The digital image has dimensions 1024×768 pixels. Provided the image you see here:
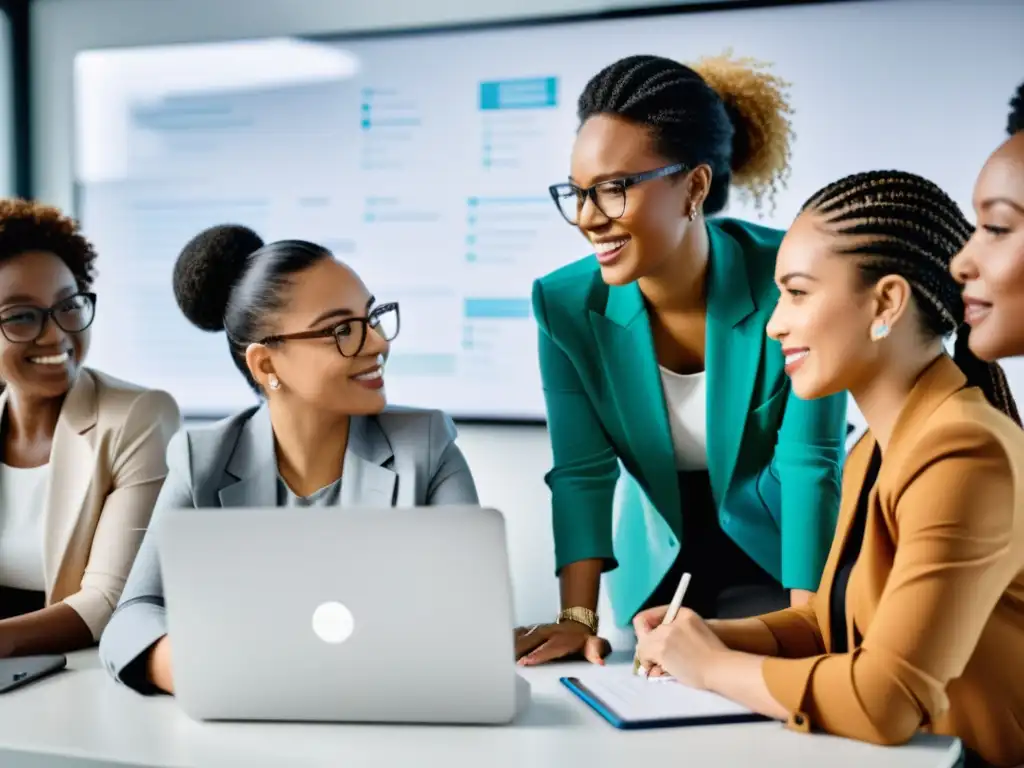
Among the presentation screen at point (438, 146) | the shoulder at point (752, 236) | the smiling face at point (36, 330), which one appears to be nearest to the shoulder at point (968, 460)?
the shoulder at point (752, 236)

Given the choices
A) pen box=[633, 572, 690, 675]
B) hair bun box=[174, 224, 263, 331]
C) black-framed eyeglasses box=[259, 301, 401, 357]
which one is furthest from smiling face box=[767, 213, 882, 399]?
hair bun box=[174, 224, 263, 331]

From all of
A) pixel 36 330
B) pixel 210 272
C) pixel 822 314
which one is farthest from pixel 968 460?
pixel 36 330

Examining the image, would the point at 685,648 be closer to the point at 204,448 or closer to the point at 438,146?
the point at 204,448

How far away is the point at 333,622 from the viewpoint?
4.49 feet

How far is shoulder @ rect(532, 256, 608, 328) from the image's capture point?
7.11 ft

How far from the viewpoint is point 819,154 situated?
2.85 metres

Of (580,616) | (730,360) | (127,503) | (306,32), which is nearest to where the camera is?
(580,616)

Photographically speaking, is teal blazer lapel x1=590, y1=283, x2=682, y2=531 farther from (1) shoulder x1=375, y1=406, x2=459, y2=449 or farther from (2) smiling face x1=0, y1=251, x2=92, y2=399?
(2) smiling face x1=0, y1=251, x2=92, y2=399

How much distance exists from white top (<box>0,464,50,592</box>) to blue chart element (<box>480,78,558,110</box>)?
155 centimetres

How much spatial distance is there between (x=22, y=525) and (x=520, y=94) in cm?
169

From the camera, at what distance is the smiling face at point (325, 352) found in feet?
6.23

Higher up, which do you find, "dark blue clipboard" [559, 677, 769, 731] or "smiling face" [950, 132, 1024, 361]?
"smiling face" [950, 132, 1024, 361]

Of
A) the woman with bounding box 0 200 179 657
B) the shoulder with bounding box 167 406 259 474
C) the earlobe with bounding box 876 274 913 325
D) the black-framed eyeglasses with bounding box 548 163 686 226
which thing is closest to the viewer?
the earlobe with bounding box 876 274 913 325

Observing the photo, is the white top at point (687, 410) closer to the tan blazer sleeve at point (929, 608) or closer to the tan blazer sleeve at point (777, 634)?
the tan blazer sleeve at point (777, 634)
